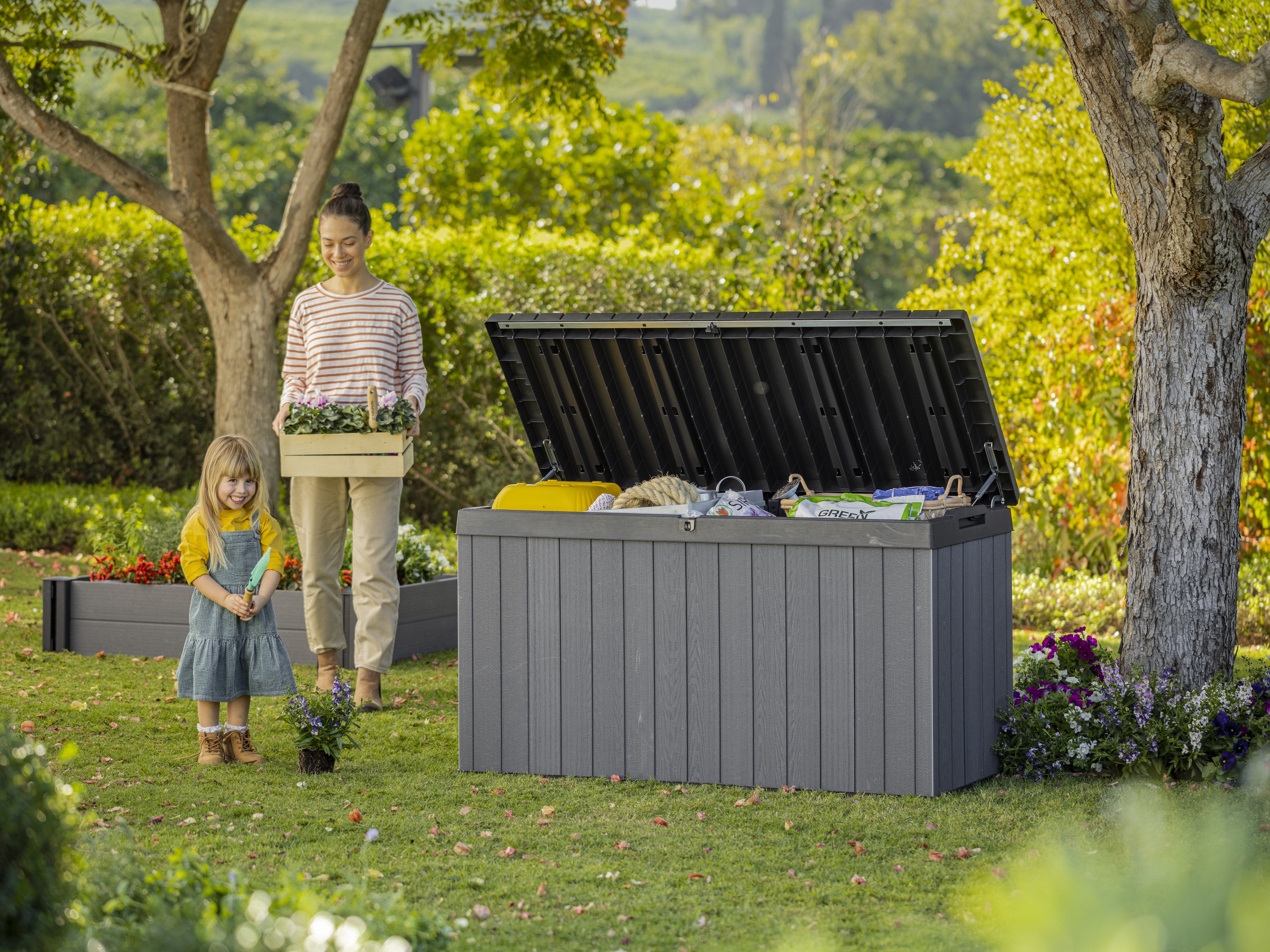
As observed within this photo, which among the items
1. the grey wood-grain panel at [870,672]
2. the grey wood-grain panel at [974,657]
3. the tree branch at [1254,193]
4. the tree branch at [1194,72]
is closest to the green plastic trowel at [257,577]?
the grey wood-grain panel at [870,672]

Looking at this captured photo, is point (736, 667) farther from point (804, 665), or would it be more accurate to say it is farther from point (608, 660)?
point (608, 660)

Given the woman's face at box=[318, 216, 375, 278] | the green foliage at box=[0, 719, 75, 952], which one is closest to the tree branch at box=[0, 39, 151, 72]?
the woman's face at box=[318, 216, 375, 278]

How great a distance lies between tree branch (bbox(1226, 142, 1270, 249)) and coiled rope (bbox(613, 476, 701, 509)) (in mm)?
1899

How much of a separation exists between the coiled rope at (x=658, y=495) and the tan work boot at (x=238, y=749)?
1.36 metres

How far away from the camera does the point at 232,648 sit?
14.4 feet

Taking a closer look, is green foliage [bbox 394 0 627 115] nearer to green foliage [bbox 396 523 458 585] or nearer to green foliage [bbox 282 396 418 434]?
green foliage [bbox 396 523 458 585]

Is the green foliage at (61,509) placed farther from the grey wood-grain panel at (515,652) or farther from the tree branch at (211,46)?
the grey wood-grain panel at (515,652)

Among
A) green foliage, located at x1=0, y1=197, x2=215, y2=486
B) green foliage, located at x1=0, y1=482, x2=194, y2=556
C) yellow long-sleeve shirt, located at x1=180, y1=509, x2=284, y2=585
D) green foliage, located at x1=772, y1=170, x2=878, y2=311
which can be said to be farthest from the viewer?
green foliage, located at x1=0, y1=197, x2=215, y2=486

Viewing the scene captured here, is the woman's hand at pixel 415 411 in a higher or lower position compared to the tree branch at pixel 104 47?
lower

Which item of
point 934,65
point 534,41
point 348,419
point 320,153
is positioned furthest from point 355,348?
point 934,65

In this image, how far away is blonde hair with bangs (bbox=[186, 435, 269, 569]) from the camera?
4.40 m

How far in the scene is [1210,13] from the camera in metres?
6.07

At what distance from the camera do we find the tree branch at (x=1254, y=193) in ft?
14.4

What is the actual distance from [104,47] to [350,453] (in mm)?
4266
